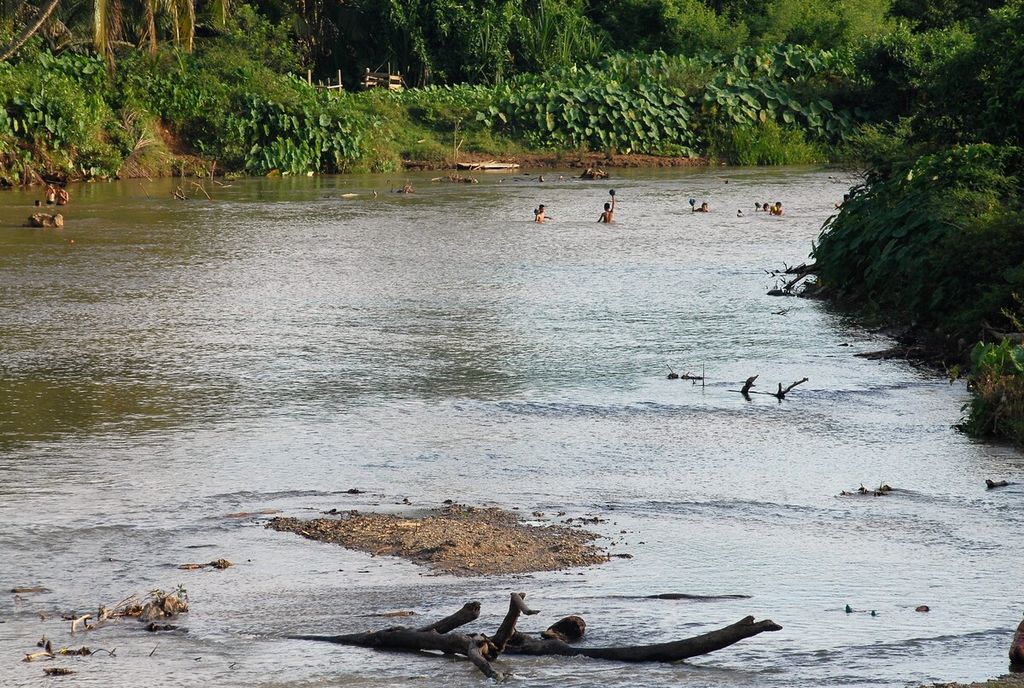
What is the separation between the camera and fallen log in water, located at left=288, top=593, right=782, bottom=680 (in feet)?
16.0

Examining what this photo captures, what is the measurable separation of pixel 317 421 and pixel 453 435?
3.30 ft

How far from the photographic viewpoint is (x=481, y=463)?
8.39 meters

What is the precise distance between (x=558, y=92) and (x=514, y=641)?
36.0 meters

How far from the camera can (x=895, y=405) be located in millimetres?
9969

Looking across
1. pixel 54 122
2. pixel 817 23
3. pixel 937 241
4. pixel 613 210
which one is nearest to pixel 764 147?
pixel 817 23

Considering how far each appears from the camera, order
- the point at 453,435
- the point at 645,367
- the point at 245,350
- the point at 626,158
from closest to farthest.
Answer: the point at 453,435 → the point at 645,367 → the point at 245,350 → the point at 626,158

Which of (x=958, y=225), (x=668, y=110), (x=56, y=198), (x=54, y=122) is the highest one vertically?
(x=668, y=110)

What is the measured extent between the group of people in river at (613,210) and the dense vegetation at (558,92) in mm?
2246

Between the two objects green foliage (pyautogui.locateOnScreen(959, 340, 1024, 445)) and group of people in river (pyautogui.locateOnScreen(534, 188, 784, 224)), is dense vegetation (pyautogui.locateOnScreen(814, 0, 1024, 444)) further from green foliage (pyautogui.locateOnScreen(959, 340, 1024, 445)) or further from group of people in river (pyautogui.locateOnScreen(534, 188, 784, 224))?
group of people in river (pyautogui.locateOnScreen(534, 188, 784, 224))

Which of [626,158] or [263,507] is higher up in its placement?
[626,158]

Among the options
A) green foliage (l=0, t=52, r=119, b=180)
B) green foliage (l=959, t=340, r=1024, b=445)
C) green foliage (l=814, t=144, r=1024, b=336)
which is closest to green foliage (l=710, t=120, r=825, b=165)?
green foliage (l=0, t=52, r=119, b=180)

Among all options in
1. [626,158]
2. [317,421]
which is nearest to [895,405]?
[317,421]

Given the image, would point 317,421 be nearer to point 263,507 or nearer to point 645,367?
point 263,507

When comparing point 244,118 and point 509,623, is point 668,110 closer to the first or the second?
point 244,118
